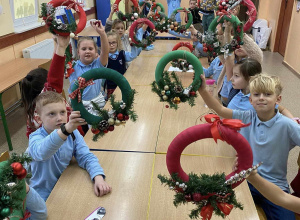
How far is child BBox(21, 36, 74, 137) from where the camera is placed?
177 centimetres

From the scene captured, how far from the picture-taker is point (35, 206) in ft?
4.20

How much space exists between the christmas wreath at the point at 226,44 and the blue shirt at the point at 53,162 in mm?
1543

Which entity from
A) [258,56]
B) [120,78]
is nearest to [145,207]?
[120,78]

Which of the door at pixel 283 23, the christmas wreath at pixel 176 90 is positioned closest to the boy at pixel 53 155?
the christmas wreath at pixel 176 90

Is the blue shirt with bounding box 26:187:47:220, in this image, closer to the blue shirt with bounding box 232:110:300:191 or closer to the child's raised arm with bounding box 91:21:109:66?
the blue shirt with bounding box 232:110:300:191

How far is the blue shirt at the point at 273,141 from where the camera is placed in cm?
175

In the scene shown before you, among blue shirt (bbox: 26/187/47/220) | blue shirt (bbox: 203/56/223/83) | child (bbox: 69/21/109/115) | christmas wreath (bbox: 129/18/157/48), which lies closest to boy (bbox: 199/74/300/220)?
blue shirt (bbox: 26/187/47/220)

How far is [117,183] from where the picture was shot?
5.24 ft

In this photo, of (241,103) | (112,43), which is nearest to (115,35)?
(112,43)

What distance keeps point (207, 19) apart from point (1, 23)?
3735 mm

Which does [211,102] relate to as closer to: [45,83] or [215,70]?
[45,83]

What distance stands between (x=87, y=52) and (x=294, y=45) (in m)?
5.11

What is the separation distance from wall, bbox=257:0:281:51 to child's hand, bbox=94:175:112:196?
752cm

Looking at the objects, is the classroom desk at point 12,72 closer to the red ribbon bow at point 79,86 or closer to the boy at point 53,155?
the boy at point 53,155
